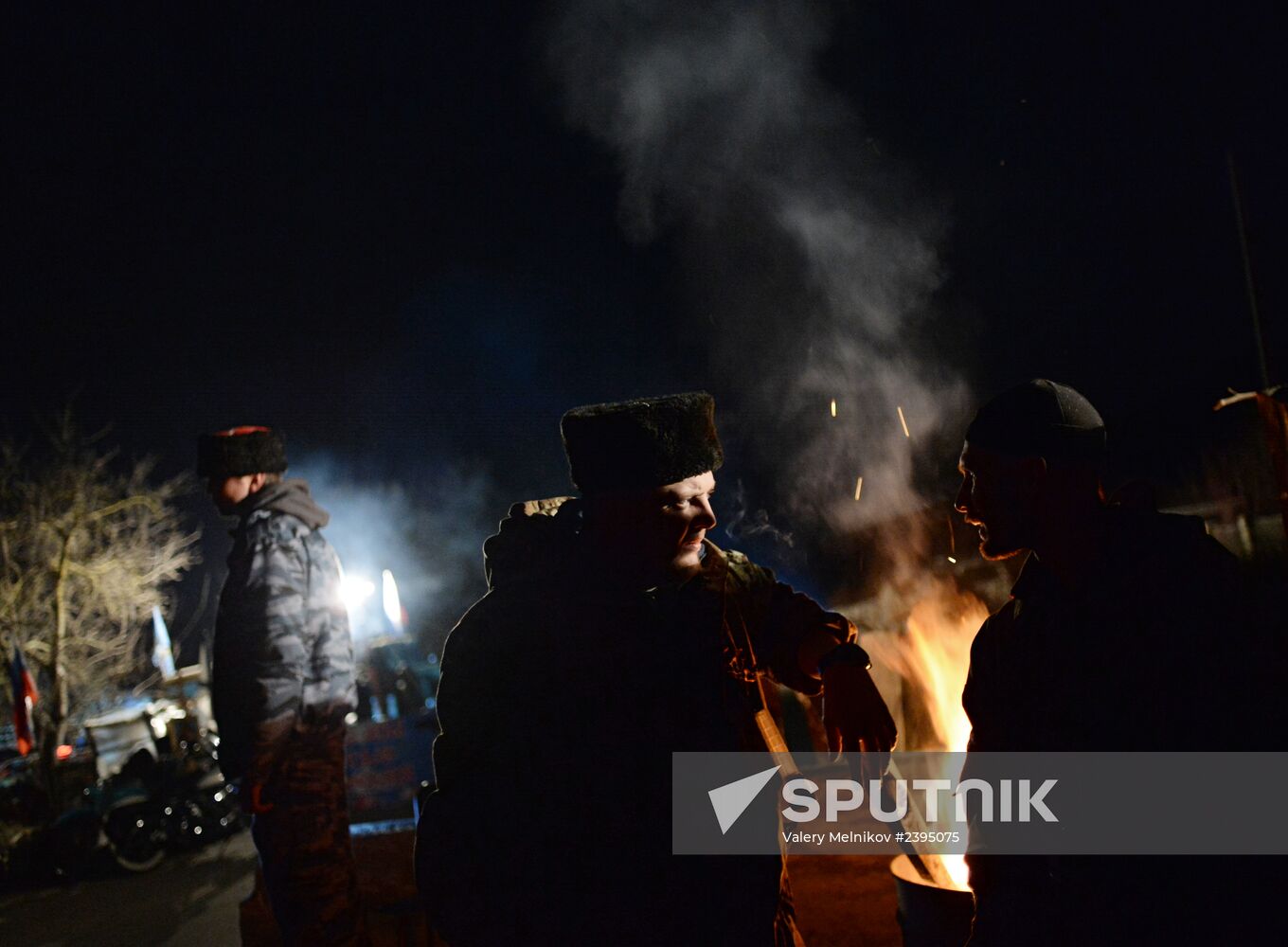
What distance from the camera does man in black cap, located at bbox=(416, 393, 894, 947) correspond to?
6.06 feet

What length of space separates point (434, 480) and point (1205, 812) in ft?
114

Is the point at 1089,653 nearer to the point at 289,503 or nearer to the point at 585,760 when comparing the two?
the point at 585,760

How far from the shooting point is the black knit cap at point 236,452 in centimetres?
468

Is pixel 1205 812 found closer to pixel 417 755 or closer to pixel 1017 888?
pixel 1017 888

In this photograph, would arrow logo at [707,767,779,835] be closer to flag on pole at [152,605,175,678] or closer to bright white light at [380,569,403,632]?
bright white light at [380,569,403,632]

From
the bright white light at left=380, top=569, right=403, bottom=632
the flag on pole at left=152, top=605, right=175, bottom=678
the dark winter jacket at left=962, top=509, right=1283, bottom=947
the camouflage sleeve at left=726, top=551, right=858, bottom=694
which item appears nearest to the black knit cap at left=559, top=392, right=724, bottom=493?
the camouflage sleeve at left=726, top=551, right=858, bottom=694

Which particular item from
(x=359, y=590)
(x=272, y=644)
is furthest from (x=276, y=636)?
(x=359, y=590)

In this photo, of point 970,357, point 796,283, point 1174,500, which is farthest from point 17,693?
point 1174,500

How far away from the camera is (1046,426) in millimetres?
2268

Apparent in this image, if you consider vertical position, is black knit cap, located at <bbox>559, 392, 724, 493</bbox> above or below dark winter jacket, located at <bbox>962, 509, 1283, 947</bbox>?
above

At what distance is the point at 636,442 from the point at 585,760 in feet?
2.68

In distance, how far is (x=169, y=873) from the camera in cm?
1150

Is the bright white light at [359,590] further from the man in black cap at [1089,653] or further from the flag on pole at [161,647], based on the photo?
the flag on pole at [161,647]

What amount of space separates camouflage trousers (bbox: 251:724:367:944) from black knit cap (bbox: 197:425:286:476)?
1648 millimetres
